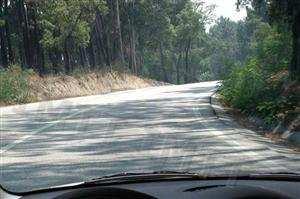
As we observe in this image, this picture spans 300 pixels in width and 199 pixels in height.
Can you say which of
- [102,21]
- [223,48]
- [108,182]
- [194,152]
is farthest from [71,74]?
[223,48]

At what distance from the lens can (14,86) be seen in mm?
37156

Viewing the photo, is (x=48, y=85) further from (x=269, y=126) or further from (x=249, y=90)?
(x=269, y=126)

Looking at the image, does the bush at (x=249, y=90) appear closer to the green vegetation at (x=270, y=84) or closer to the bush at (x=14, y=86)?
the green vegetation at (x=270, y=84)

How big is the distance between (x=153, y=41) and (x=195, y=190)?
9952 cm

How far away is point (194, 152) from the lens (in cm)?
1170

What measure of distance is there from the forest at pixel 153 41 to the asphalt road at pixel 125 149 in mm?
3217

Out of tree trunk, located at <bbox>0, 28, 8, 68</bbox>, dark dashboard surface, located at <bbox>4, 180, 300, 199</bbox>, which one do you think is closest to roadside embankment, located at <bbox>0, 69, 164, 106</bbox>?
tree trunk, located at <bbox>0, 28, 8, 68</bbox>

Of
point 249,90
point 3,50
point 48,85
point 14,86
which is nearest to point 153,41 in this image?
point 3,50

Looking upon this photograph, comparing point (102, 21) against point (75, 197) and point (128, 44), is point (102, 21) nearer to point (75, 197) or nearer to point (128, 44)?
point (128, 44)

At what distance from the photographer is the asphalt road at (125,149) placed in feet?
31.7

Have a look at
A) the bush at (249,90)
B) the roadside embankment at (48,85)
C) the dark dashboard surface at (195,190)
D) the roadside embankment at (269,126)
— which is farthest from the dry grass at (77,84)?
the dark dashboard surface at (195,190)

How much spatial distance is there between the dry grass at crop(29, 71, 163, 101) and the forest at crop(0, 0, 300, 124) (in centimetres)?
123

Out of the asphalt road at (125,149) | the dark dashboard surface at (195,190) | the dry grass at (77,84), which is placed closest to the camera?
the dark dashboard surface at (195,190)

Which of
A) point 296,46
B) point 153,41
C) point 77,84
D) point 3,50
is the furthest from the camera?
point 153,41
